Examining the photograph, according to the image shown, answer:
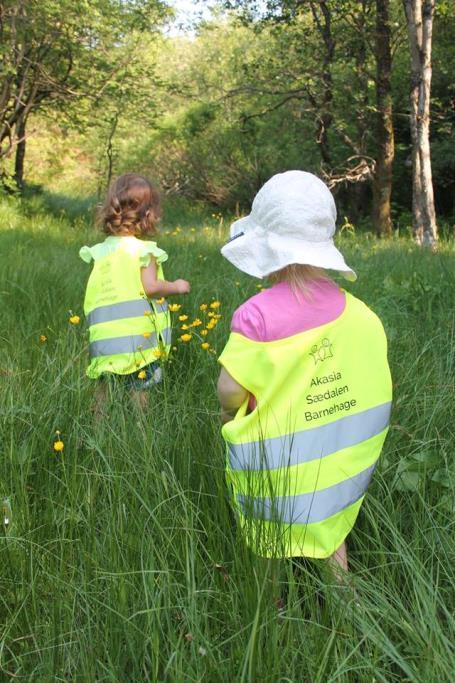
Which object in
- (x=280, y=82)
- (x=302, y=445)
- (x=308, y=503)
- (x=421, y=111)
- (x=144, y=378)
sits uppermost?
(x=280, y=82)

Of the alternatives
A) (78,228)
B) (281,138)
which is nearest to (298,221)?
(78,228)

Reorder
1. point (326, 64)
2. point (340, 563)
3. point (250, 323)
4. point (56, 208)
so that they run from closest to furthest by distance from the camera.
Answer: point (250, 323) < point (340, 563) < point (326, 64) < point (56, 208)

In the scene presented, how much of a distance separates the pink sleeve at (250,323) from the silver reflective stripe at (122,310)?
4.40 ft

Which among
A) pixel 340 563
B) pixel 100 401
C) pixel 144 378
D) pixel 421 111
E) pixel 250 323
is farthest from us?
pixel 421 111

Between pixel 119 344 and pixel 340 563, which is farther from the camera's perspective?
pixel 119 344

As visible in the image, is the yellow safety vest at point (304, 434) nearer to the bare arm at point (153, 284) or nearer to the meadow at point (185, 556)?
the meadow at point (185, 556)

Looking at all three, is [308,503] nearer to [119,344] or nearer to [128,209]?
[119,344]

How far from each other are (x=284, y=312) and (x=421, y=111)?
7015mm

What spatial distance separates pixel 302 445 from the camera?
1.51 m

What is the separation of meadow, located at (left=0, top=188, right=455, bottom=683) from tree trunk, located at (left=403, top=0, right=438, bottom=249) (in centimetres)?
526

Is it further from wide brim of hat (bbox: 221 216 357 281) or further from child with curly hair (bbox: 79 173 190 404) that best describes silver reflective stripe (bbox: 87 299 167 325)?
wide brim of hat (bbox: 221 216 357 281)

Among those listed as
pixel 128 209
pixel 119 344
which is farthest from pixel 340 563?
pixel 128 209

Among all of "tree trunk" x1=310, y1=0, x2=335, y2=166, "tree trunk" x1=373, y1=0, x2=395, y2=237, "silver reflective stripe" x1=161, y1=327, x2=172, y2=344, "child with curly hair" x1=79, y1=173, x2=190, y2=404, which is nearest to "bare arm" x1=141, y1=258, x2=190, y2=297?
"child with curly hair" x1=79, y1=173, x2=190, y2=404

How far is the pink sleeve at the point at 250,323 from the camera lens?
147 cm
